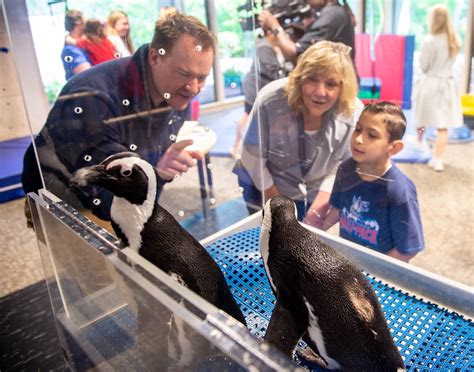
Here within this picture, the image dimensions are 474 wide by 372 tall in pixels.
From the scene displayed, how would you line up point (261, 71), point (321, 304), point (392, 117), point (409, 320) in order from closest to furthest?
1. point (321, 304)
2. point (409, 320)
3. point (392, 117)
4. point (261, 71)

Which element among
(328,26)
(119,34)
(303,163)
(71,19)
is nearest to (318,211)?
(303,163)

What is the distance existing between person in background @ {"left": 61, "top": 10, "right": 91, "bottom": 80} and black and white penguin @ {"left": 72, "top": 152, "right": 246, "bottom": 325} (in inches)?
20.2

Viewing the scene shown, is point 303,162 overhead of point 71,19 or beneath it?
beneath

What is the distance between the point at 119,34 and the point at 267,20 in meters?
0.59

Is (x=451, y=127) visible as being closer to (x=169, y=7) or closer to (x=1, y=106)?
(x=169, y=7)

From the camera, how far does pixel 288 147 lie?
149 centimetres

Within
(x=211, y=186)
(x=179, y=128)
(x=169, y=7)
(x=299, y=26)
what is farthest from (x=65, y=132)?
(x=299, y=26)

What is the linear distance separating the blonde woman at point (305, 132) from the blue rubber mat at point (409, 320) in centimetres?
41

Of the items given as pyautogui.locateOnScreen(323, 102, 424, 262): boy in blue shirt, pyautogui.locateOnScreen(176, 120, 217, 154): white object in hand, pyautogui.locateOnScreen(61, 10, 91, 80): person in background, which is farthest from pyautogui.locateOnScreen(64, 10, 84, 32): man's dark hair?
pyautogui.locateOnScreen(323, 102, 424, 262): boy in blue shirt

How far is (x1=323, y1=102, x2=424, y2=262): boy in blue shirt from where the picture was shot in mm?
1152

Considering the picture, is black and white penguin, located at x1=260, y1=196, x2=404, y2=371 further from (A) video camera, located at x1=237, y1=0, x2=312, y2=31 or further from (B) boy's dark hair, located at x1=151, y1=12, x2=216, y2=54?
(A) video camera, located at x1=237, y1=0, x2=312, y2=31

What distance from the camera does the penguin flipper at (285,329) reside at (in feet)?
1.83

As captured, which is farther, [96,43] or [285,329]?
[96,43]

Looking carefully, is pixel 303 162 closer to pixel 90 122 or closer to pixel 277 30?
pixel 277 30
